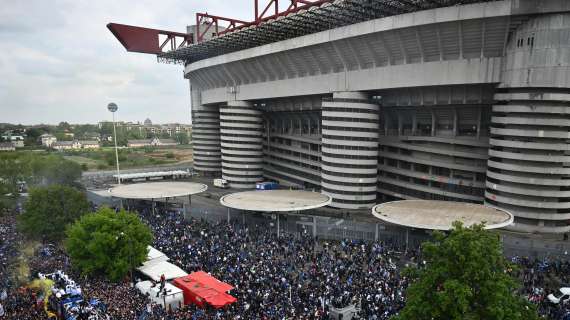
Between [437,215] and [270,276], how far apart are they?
1727 centimetres

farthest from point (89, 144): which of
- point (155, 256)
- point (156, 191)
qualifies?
point (155, 256)

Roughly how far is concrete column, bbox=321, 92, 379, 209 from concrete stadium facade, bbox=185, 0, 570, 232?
13 centimetres

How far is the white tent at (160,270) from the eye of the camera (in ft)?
86.1

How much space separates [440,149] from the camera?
1806 inches

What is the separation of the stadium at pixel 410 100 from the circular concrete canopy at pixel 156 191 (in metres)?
15.7

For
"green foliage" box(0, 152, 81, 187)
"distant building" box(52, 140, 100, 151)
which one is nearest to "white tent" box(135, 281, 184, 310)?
"green foliage" box(0, 152, 81, 187)

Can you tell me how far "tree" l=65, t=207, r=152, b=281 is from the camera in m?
27.2

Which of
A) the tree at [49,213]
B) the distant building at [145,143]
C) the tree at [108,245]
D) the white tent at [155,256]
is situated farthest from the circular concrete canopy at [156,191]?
the distant building at [145,143]

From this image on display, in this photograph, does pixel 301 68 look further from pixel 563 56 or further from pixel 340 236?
pixel 563 56

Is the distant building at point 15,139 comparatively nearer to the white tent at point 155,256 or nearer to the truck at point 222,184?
the truck at point 222,184

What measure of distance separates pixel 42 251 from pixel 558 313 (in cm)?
4019

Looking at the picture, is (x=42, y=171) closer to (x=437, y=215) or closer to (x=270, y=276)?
(x=270, y=276)

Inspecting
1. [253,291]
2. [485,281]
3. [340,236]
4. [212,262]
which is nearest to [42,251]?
[212,262]

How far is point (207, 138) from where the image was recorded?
82688 millimetres
